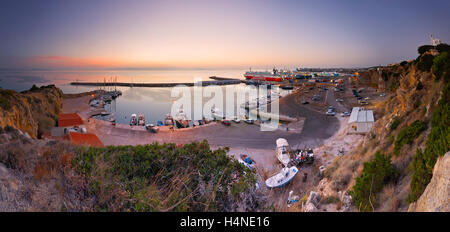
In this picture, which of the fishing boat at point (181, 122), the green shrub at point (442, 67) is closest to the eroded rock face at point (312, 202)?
the green shrub at point (442, 67)

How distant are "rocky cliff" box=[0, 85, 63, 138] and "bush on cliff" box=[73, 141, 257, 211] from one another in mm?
8642

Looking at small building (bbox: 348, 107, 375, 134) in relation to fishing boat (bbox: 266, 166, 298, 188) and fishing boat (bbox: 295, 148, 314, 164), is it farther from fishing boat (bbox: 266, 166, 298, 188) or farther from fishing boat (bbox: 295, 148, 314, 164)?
fishing boat (bbox: 266, 166, 298, 188)

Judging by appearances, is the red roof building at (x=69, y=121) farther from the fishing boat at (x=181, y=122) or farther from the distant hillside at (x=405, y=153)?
the distant hillside at (x=405, y=153)

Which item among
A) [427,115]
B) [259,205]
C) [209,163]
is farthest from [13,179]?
[427,115]

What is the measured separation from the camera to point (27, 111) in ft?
47.6

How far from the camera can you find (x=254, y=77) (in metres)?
86.0

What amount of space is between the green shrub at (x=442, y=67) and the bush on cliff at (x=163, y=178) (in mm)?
7219

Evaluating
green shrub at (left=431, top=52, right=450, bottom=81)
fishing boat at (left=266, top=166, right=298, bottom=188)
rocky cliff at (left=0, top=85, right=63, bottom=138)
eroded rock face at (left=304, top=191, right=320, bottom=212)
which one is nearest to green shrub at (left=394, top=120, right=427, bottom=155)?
green shrub at (left=431, top=52, right=450, bottom=81)

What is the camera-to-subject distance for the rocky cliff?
1116cm

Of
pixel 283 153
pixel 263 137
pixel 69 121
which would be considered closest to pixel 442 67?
pixel 283 153

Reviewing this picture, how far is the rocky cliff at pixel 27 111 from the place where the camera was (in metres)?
11.2

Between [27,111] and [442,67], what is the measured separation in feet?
67.4

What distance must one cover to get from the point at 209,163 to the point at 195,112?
2769cm
